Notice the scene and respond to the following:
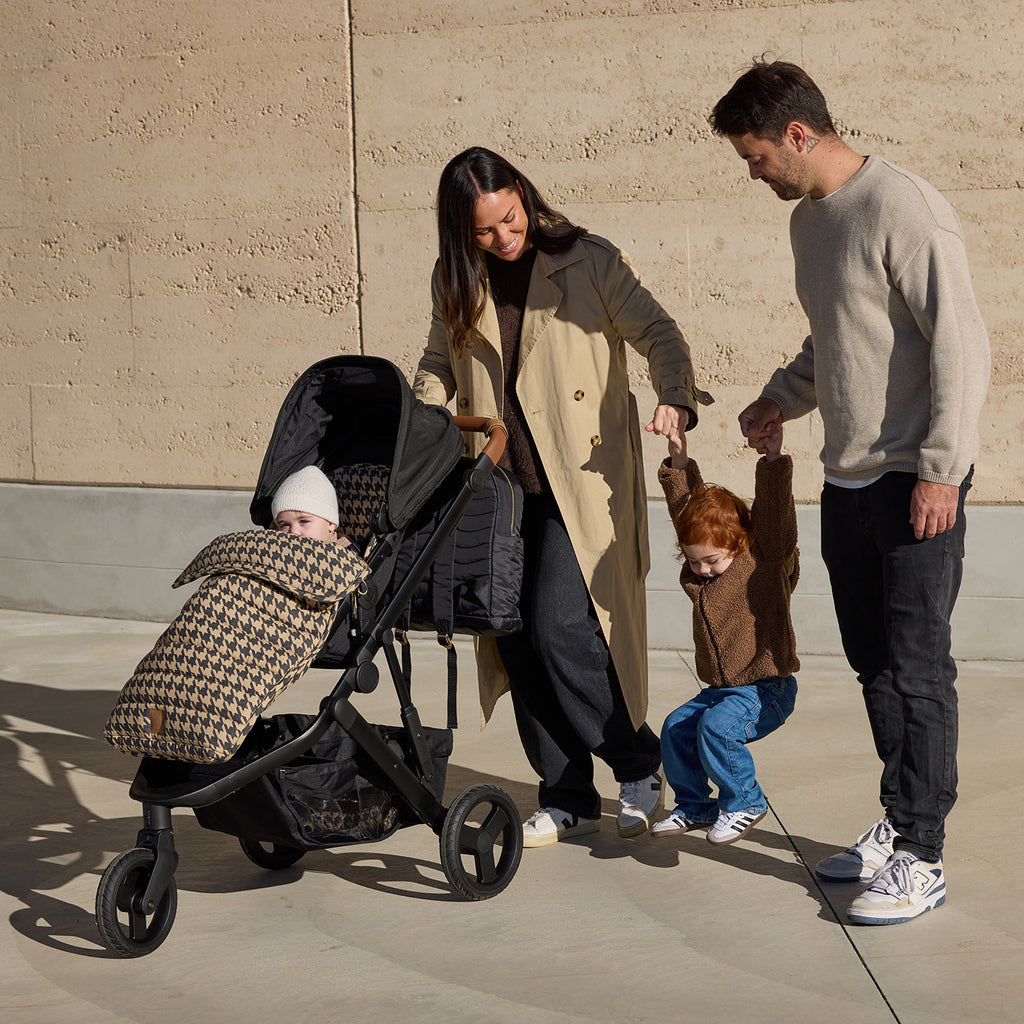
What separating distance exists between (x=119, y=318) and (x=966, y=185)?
4.13 m

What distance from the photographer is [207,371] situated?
668 centimetres

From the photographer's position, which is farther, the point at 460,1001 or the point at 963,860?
the point at 963,860

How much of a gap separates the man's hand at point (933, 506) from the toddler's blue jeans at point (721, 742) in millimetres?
746

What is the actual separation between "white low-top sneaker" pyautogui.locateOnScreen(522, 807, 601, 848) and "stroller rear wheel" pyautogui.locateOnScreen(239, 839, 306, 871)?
0.63 metres

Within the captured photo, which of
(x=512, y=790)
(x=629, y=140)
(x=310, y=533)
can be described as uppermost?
(x=629, y=140)

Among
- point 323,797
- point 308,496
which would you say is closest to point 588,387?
point 308,496

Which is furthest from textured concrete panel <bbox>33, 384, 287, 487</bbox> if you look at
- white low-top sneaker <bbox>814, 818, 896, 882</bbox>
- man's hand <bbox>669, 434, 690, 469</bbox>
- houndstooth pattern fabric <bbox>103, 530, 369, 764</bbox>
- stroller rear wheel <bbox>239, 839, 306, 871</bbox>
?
white low-top sneaker <bbox>814, 818, 896, 882</bbox>

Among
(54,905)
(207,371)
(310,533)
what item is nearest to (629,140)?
(207,371)

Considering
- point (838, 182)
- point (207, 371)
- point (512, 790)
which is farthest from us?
point (207, 371)

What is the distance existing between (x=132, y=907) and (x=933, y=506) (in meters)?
1.99

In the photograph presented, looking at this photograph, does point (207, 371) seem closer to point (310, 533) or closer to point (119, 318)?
point (119, 318)

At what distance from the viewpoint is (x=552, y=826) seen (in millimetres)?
3725

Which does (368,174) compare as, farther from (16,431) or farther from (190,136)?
(16,431)

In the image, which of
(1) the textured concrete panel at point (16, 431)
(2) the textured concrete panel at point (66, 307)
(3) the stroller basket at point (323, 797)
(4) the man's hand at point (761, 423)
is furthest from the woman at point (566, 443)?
(1) the textured concrete panel at point (16, 431)
